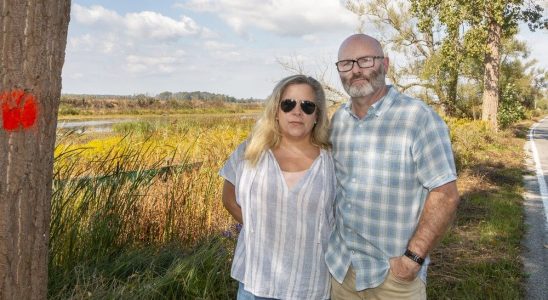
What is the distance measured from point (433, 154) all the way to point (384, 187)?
27 cm

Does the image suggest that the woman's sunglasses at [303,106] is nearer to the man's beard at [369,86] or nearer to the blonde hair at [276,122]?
the blonde hair at [276,122]

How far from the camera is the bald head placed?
8.40 ft

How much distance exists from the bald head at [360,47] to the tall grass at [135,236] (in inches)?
73.5

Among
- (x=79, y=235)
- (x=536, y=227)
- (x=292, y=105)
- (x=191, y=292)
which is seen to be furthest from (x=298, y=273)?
(x=536, y=227)

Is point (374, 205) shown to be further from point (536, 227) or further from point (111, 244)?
Answer: point (536, 227)

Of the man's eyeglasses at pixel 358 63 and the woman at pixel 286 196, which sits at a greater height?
the man's eyeglasses at pixel 358 63

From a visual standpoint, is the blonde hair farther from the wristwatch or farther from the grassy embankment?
the grassy embankment

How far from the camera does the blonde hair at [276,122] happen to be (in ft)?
8.14

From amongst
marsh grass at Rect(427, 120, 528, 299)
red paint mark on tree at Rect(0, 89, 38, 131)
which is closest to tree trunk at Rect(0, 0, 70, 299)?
red paint mark on tree at Rect(0, 89, 38, 131)

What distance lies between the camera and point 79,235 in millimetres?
3900

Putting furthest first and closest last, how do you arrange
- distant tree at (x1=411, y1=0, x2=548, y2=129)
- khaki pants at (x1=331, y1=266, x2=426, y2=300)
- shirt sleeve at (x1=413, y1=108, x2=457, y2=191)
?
distant tree at (x1=411, y1=0, x2=548, y2=129), khaki pants at (x1=331, y1=266, x2=426, y2=300), shirt sleeve at (x1=413, y1=108, x2=457, y2=191)

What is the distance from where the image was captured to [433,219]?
2.30 metres

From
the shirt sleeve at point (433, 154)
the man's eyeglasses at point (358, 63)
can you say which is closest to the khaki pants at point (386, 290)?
the shirt sleeve at point (433, 154)

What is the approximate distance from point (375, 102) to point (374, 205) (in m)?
0.51
